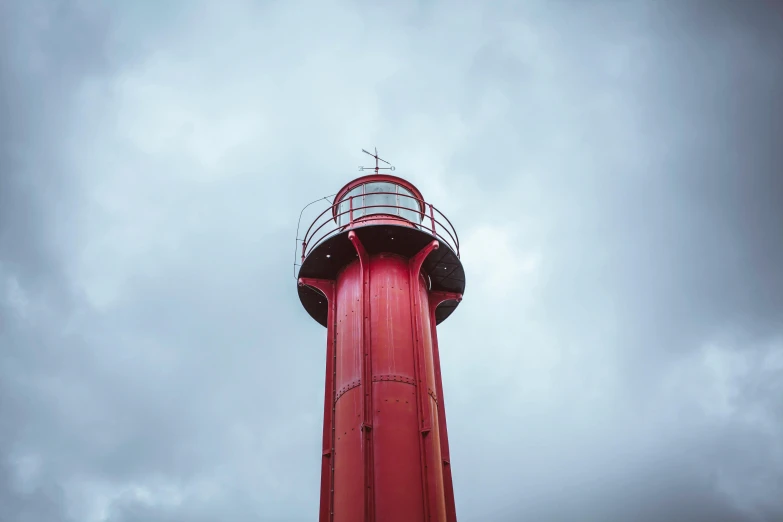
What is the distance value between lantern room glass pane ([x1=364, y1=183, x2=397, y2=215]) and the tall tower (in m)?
0.03

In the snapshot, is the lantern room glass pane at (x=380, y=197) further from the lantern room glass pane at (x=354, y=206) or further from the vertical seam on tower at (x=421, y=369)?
the vertical seam on tower at (x=421, y=369)

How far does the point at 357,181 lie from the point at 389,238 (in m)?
3.19

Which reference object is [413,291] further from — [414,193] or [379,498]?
[379,498]

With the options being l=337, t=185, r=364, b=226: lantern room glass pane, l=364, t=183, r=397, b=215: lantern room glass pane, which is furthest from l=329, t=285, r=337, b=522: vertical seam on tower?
l=364, t=183, r=397, b=215: lantern room glass pane

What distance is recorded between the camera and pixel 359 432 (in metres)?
13.7

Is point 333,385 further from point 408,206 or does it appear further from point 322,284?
point 408,206

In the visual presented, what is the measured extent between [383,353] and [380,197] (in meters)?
5.58

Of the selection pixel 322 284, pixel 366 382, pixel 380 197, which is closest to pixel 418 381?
pixel 366 382

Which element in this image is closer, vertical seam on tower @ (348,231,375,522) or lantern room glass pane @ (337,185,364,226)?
vertical seam on tower @ (348,231,375,522)

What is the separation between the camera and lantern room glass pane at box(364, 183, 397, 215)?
18.3 meters

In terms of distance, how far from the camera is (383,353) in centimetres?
1480

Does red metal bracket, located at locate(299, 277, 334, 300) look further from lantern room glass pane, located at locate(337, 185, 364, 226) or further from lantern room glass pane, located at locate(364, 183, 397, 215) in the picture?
lantern room glass pane, located at locate(364, 183, 397, 215)

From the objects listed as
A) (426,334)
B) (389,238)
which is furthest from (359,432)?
(389,238)

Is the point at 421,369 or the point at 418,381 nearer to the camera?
the point at 418,381
